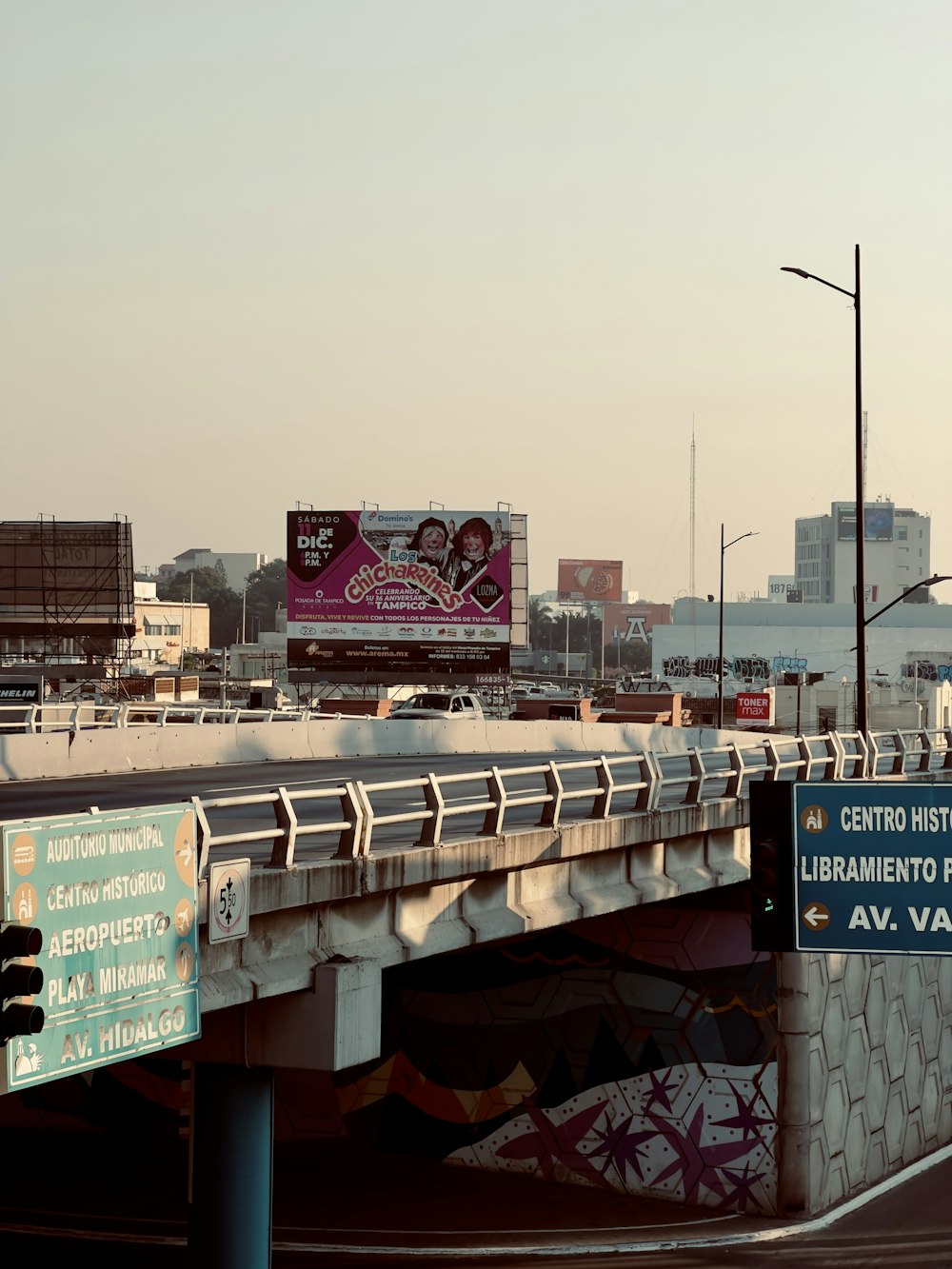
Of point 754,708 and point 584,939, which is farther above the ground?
point 754,708

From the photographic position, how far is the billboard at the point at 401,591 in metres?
68.8

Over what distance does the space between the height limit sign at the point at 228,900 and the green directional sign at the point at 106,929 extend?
61 centimetres

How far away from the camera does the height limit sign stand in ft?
45.1

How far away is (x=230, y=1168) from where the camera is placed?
16.0 metres

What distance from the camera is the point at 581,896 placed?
70.7 ft

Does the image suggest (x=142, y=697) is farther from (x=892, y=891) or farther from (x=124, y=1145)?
(x=892, y=891)

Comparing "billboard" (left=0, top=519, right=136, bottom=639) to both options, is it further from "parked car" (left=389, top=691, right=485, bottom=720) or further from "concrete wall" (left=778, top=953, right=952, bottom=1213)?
"concrete wall" (left=778, top=953, right=952, bottom=1213)

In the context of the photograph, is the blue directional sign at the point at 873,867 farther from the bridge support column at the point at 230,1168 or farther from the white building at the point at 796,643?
A: the white building at the point at 796,643

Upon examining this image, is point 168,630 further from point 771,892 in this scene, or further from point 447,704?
point 771,892

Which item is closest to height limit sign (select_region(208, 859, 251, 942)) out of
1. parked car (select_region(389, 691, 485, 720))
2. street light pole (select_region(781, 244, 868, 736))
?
street light pole (select_region(781, 244, 868, 736))

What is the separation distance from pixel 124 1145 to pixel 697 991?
10.8m

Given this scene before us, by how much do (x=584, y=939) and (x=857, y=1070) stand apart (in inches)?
198

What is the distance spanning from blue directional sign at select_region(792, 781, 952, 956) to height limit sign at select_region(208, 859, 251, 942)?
23.3 feet

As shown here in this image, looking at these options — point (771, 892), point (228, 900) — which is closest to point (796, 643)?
point (771, 892)
